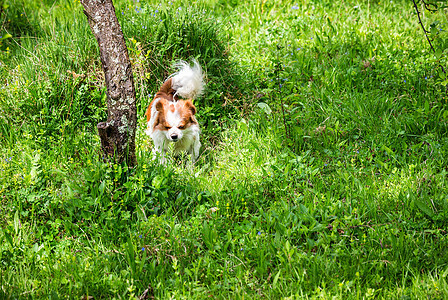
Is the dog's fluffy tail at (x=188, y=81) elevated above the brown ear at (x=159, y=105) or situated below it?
above

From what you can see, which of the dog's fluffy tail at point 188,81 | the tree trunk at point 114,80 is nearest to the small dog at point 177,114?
the dog's fluffy tail at point 188,81

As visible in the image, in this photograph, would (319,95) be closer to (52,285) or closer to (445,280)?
(445,280)

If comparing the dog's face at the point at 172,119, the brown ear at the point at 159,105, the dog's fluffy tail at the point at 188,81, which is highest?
the dog's fluffy tail at the point at 188,81

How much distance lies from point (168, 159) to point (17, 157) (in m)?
1.32

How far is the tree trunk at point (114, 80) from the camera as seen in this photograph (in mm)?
3193

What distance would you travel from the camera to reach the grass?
2.73 metres

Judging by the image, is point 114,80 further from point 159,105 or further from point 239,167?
point 239,167

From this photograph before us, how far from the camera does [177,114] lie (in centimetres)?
415

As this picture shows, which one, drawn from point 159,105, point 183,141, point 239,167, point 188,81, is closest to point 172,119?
point 159,105

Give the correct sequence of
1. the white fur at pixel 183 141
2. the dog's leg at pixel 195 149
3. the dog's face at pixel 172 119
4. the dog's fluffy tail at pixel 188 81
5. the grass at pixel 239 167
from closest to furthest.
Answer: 1. the grass at pixel 239 167
2. the dog's face at pixel 172 119
3. the white fur at pixel 183 141
4. the dog's leg at pixel 195 149
5. the dog's fluffy tail at pixel 188 81

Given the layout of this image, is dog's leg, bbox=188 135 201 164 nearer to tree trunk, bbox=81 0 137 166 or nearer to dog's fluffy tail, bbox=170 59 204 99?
dog's fluffy tail, bbox=170 59 204 99

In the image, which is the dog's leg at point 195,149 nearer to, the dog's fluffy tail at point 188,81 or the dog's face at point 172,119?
the dog's face at point 172,119

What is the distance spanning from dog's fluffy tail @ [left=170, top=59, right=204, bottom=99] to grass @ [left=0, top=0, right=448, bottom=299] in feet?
0.85

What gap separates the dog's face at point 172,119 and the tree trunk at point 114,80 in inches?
27.9
